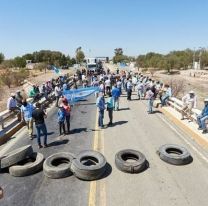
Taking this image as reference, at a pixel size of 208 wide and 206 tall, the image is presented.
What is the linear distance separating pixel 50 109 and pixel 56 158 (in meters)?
11.3

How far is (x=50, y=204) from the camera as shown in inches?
262

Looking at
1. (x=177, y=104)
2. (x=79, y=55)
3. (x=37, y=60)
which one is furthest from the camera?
(x=79, y=55)

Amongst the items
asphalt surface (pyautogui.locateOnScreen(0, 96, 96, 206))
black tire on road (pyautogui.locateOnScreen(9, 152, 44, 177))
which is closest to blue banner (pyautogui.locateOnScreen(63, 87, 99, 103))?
asphalt surface (pyautogui.locateOnScreen(0, 96, 96, 206))

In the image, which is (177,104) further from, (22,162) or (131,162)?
(22,162)

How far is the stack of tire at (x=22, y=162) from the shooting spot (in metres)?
8.31

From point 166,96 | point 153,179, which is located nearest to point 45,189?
point 153,179

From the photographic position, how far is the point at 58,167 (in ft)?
27.5

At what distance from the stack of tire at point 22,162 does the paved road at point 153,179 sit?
2197 millimetres

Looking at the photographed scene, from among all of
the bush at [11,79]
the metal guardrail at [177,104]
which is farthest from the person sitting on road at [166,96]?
the bush at [11,79]

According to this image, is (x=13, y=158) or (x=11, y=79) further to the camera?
(x=11, y=79)

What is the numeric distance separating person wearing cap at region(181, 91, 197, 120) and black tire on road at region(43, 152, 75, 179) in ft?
24.9

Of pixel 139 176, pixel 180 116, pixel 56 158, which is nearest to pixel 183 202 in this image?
pixel 139 176

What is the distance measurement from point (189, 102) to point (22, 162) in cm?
882

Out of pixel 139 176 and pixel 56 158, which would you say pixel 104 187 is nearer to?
pixel 139 176
